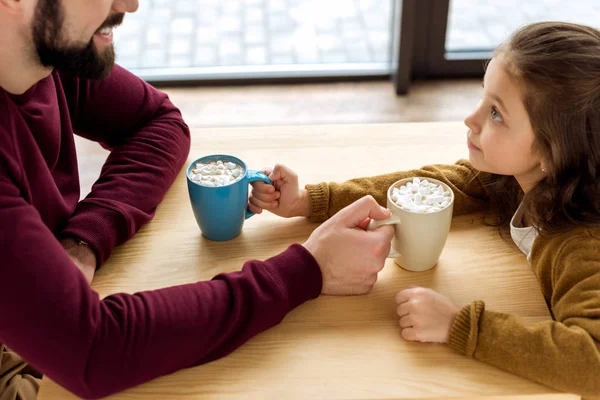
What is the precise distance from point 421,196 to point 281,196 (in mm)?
248

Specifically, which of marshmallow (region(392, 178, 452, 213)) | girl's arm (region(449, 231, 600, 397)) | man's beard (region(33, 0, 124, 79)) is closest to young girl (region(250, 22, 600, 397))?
girl's arm (region(449, 231, 600, 397))

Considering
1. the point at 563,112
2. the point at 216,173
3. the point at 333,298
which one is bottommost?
the point at 333,298

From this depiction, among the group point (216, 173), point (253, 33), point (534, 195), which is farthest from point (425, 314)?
point (253, 33)

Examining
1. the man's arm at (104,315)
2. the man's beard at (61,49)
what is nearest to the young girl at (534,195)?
the man's arm at (104,315)

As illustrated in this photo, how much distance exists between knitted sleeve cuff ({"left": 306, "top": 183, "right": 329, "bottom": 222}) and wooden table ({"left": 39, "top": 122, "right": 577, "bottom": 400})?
24 mm

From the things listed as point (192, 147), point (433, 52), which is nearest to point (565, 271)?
point (192, 147)

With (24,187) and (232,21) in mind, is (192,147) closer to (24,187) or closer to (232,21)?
(24,187)

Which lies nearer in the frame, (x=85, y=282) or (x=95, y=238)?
(x=85, y=282)

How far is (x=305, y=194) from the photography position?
1.15m

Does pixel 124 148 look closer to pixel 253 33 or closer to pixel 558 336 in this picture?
pixel 558 336

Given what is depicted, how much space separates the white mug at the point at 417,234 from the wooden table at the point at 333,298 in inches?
1.2

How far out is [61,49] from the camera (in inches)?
39.3

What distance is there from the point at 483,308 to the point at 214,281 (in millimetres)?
372

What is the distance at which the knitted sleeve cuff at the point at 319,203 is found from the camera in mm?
1152
